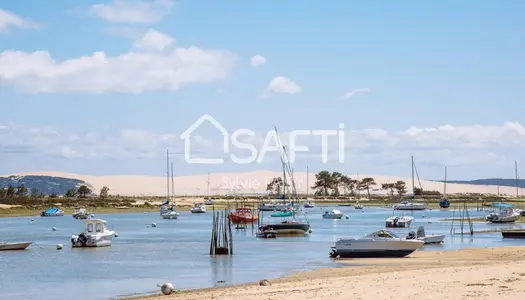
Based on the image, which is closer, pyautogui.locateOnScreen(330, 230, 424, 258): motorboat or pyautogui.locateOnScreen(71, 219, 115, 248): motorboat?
pyautogui.locateOnScreen(330, 230, 424, 258): motorboat

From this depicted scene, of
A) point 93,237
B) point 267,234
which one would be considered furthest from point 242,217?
point 93,237

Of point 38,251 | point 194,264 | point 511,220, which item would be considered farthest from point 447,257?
point 511,220

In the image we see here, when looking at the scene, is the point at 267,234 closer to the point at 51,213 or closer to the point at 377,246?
the point at 377,246

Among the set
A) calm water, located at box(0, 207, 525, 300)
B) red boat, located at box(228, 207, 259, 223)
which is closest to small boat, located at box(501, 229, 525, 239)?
calm water, located at box(0, 207, 525, 300)

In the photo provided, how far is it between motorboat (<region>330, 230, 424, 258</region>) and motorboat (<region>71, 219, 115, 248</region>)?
2323cm

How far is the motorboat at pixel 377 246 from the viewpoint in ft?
157

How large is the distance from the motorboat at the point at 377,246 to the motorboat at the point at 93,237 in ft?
76.2

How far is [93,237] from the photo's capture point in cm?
6325

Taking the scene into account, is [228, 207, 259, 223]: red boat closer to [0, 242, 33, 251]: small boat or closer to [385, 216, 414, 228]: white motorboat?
[385, 216, 414, 228]: white motorboat

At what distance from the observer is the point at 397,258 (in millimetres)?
47781

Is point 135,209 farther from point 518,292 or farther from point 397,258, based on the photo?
point 518,292

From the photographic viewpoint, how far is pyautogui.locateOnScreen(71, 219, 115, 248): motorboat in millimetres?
63263

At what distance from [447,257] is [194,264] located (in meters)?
15.0

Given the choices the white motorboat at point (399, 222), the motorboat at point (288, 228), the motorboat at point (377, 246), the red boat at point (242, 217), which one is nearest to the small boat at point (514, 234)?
the motorboat at point (288, 228)
